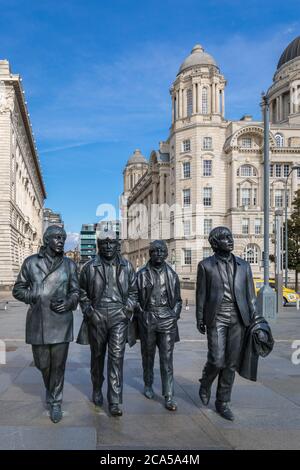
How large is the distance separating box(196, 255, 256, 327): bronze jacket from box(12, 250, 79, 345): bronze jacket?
1.44 metres

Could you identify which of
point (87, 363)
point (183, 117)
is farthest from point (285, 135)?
point (87, 363)

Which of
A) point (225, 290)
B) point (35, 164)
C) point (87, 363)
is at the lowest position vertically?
point (87, 363)

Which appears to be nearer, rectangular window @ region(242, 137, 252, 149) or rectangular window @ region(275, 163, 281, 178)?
rectangular window @ region(242, 137, 252, 149)

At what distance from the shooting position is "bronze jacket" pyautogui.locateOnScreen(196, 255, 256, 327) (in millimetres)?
5152

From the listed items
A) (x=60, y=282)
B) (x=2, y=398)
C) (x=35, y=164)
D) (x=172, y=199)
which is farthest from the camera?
(x=35, y=164)

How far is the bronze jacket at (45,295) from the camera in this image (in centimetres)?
498

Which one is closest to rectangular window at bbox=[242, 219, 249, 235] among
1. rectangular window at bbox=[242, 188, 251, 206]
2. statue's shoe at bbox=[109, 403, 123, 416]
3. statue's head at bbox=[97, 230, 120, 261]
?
rectangular window at bbox=[242, 188, 251, 206]

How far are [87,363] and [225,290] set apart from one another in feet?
14.0

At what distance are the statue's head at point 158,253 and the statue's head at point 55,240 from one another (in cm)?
124

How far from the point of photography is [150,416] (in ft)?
17.3

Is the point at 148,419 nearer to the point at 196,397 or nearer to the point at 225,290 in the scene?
the point at 196,397

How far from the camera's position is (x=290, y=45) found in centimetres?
8319

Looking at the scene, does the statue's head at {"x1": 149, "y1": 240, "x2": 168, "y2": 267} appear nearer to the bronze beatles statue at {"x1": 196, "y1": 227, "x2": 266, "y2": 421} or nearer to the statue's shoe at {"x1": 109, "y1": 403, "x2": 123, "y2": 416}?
the bronze beatles statue at {"x1": 196, "y1": 227, "x2": 266, "y2": 421}

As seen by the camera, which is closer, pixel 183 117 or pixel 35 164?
pixel 183 117
